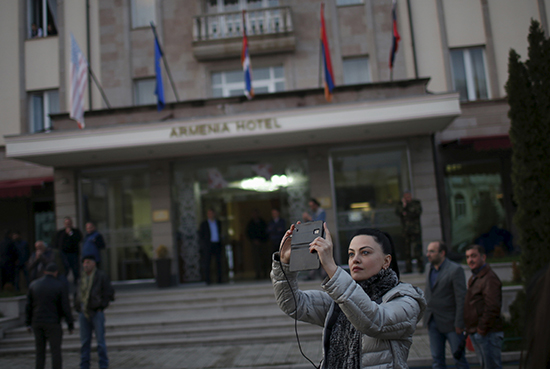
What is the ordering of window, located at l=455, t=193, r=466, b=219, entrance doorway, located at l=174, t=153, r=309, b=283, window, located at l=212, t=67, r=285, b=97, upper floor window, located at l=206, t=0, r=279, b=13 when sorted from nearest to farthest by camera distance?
entrance doorway, located at l=174, t=153, r=309, b=283 → window, located at l=455, t=193, r=466, b=219 → window, located at l=212, t=67, r=285, b=97 → upper floor window, located at l=206, t=0, r=279, b=13

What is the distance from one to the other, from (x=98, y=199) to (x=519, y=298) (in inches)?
471

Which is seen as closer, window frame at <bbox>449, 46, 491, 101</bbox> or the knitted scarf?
the knitted scarf

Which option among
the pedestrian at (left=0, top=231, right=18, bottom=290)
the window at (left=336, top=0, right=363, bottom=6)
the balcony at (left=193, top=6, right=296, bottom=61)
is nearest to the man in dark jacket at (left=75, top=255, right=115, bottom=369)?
the pedestrian at (left=0, top=231, right=18, bottom=290)

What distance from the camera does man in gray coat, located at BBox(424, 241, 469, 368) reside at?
5.52 m

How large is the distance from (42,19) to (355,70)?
11.6 meters

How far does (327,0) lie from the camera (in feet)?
49.4

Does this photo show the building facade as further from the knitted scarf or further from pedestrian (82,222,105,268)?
the knitted scarf

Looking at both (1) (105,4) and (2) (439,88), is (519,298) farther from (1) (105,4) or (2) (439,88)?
(1) (105,4)

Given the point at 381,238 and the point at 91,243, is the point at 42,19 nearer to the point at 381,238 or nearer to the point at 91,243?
the point at 91,243

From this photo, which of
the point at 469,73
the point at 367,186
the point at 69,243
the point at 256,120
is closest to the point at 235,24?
the point at 256,120

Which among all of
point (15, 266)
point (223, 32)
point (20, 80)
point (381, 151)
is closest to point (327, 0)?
point (223, 32)

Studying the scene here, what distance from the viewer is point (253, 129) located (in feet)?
38.4

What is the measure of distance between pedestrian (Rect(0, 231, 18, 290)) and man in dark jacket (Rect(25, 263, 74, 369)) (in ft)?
23.1

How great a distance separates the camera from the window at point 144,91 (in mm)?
15633
